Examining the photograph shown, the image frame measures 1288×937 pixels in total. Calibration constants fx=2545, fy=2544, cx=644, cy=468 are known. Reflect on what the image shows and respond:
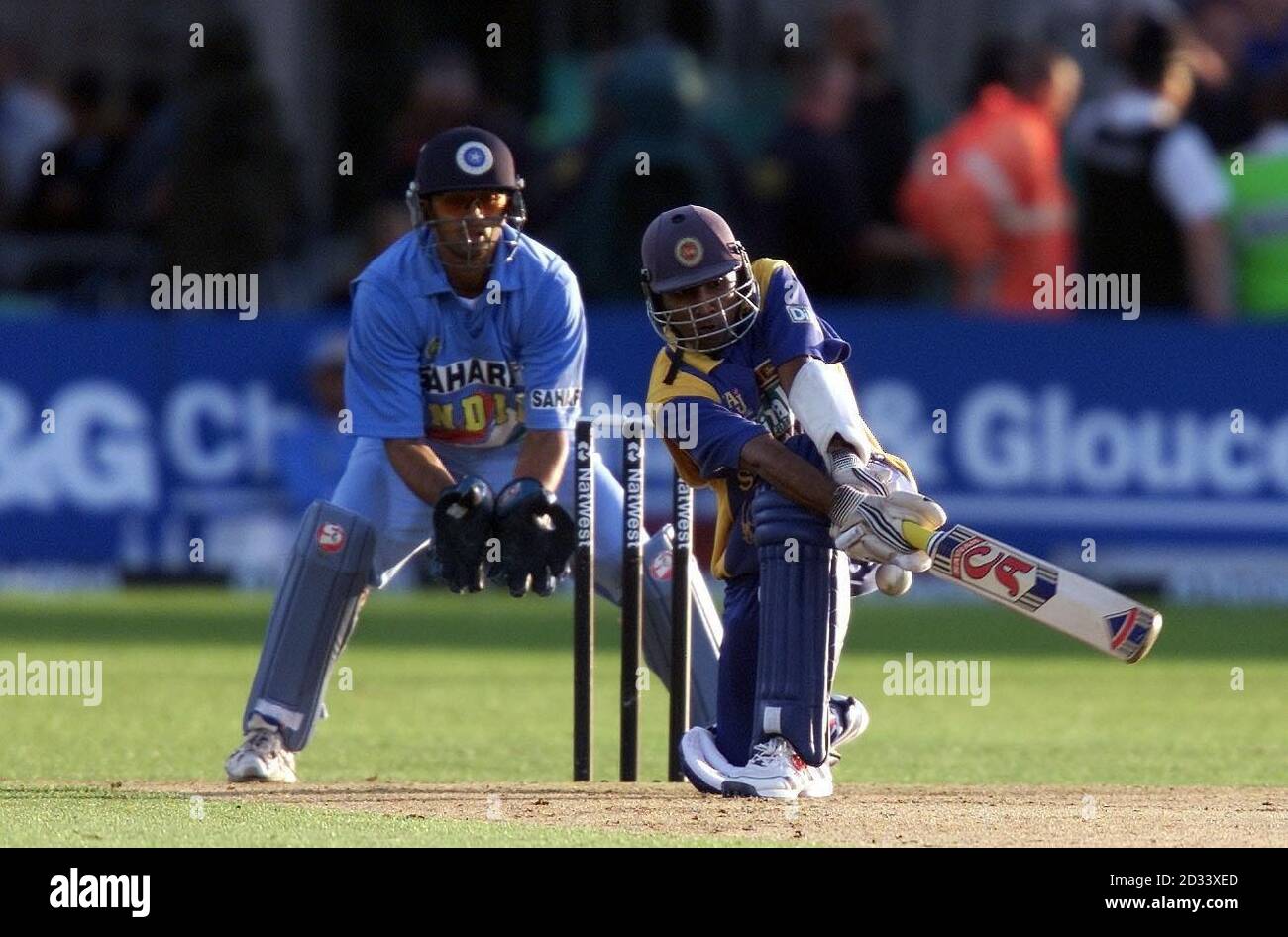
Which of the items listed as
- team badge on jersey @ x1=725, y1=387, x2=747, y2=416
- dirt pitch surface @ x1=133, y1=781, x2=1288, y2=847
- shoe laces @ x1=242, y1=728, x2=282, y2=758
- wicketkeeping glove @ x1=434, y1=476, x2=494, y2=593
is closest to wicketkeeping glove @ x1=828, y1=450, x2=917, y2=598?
team badge on jersey @ x1=725, y1=387, x2=747, y2=416

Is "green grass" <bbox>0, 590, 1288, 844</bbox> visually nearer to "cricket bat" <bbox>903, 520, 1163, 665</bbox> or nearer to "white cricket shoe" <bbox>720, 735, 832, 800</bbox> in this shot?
→ "white cricket shoe" <bbox>720, 735, 832, 800</bbox>

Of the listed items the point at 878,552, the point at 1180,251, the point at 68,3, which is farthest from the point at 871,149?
the point at 878,552

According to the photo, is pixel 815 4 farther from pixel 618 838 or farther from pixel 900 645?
pixel 618 838

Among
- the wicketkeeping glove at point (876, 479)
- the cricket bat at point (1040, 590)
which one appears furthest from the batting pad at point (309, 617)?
the cricket bat at point (1040, 590)

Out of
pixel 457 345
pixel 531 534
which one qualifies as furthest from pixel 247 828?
pixel 457 345

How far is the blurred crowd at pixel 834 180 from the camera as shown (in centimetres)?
1658

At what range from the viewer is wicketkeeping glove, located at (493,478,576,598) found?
857cm

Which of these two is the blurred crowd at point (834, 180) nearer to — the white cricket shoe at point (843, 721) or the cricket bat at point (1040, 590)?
the white cricket shoe at point (843, 721)

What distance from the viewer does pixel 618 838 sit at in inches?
278

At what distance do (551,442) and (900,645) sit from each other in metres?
5.67

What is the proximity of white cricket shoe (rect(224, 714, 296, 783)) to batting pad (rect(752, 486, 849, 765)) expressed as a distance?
1802 millimetres

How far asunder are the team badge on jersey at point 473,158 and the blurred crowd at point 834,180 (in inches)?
311

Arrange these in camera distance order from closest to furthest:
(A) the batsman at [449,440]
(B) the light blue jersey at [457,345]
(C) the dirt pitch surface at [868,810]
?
(C) the dirt pitch surface at [868,810]
(A) the batsman at [449,440]
(B) the light blue jersey at [457,345]

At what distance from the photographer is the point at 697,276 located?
25.9ft
